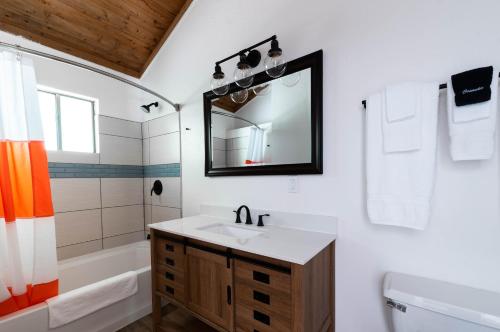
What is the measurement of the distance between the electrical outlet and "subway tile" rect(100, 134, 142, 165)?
6.99 ft

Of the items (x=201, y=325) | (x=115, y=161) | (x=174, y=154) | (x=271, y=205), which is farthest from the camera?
(x=115, y=161)

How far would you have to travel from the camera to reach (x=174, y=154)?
238cm

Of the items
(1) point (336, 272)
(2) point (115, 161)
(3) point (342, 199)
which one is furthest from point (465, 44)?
(2) point (115, 161)

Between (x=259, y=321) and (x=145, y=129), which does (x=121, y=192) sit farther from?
(x=259, y=321)

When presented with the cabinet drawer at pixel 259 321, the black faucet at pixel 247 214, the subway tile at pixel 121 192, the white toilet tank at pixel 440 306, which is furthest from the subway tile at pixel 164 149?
the white toilet tank at pixel 440 306

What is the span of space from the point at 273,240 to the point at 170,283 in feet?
2.90

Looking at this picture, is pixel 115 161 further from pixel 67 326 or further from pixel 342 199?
pixel 342 199

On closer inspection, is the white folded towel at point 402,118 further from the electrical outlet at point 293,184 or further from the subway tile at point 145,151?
the subway tile at point 145,151

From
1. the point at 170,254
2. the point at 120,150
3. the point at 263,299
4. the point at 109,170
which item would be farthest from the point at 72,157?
the point at 263,299

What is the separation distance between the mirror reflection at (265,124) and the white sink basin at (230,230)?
19.6 inches

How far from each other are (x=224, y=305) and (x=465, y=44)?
175 cm

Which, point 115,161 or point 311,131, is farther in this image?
point 115,161

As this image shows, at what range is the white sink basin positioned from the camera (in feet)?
5.03

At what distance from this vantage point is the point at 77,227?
2201 mm
